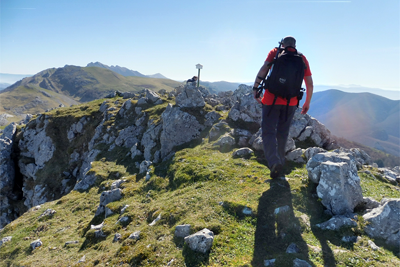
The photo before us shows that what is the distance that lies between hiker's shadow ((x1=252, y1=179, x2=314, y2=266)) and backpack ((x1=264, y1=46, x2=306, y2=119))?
4.80 meters

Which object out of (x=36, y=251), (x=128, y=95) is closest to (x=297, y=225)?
(x=36, y=251)

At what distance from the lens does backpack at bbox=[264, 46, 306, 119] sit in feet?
28.5

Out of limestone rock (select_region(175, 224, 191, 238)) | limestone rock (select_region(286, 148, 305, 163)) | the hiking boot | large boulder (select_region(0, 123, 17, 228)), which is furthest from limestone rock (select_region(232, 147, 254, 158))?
large boulder (select_region(0, 123, 17, 228))

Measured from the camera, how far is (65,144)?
126ft

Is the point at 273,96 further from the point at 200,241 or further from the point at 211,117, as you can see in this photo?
the point at 211,117

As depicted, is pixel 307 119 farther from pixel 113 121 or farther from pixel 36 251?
pixel 113 121

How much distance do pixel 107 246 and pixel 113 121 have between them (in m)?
27.9

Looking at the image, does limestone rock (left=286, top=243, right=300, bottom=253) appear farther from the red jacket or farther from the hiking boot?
the red jacket

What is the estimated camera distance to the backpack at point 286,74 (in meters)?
8.69

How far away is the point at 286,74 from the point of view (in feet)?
28.5

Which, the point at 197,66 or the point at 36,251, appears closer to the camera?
the point at 36,251

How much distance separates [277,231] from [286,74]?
21.5 feet

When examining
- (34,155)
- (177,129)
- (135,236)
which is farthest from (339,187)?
(34,155)

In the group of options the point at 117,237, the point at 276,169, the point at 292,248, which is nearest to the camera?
the point at 292,248
